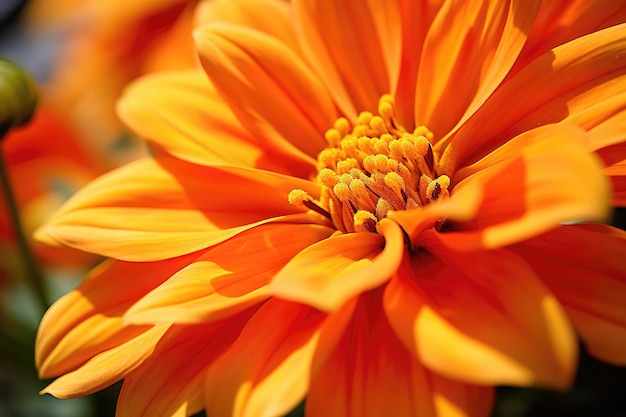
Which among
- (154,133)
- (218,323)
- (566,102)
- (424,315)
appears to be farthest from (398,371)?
(154,133)

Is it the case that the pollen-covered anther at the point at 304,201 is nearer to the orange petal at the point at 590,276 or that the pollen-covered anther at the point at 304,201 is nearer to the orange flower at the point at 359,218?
the orange flower at the point at 359,218

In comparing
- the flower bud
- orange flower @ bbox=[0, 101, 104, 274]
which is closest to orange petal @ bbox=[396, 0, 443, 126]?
the flower bud

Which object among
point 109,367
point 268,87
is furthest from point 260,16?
point 109,367

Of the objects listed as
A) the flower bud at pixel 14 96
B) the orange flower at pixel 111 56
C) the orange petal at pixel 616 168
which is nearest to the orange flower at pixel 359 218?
the orange petal at pixel 616 168

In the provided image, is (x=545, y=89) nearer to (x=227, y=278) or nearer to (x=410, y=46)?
(x=410, y=46)

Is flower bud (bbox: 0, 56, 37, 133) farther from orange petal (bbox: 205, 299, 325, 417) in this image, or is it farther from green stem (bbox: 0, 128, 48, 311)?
orange petal (bbox: 205, 299, 325, 417)
